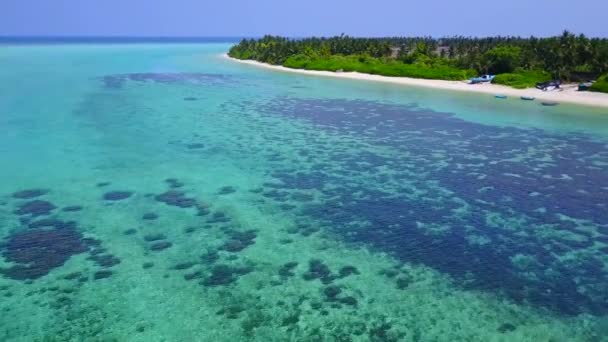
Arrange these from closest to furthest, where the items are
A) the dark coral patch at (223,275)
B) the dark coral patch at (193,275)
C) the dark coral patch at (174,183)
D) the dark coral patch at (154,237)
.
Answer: the dark coral patch at (223,275)
the dark coral patch at (193,275)
the dark coral patch at (154,237)
the dark coral patch at (174,183)

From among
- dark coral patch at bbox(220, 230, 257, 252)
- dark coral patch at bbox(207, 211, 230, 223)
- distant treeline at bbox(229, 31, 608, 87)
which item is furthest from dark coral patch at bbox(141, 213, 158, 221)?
distant treeline at bbox(229, 31, 608, 87)

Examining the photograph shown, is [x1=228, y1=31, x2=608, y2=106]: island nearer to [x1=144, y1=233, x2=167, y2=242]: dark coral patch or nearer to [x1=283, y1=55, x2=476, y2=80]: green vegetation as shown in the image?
[x1=283, y1=55, x2=476, y2=80]: green vegetation

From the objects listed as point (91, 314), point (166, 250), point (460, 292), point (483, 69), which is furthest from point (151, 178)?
point (483, 69)

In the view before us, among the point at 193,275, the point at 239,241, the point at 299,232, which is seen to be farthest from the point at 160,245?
the point at 299,232

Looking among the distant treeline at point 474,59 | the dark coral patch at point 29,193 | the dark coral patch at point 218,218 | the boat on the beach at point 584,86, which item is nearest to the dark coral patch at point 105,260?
the dark coral patch at point 218,218

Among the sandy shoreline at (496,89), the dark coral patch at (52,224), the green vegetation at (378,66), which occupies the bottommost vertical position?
the dark coral patch at (52,224)

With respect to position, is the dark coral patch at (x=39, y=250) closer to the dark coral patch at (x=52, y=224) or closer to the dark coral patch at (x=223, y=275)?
the dark coral patch at (x=52, y=224)

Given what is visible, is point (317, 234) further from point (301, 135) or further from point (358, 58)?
point (358, 58)
